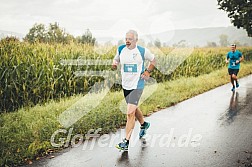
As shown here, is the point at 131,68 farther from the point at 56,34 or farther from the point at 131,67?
the point at 56,34

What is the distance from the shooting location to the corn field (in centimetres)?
789

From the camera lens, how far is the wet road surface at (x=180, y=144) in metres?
4.52

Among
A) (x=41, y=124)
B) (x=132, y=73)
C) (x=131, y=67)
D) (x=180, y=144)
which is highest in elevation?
(x=131, y=67)

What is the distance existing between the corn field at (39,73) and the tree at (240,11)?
23.8m

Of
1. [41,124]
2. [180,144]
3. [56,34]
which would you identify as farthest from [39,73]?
[180,144]

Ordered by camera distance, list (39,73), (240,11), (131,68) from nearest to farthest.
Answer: (131,68) < (39,73) < (240,11)

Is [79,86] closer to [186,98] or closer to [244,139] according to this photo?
[186,98]

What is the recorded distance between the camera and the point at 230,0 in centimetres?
3241

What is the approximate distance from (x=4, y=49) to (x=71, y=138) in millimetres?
4306

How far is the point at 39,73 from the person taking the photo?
8.52 m

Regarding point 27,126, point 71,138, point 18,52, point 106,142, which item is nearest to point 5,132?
point 27,126

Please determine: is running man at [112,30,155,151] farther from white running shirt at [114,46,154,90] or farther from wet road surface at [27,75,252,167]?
wet road surface at [27,75,252,167]

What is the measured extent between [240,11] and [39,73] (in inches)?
1118

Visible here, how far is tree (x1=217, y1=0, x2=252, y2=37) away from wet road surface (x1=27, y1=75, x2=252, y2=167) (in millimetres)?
25430
